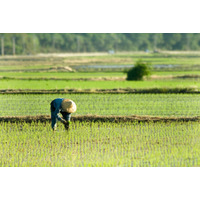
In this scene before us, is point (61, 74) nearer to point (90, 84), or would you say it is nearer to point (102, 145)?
point (90, 84)

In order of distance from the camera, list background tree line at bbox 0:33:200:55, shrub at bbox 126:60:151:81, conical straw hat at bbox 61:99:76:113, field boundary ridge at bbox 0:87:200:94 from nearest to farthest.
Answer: conical straw hat at bbox 61:99:76:113 → background tree line at bbox 0:33:200:55 → field boundary ridge at bbox 0:87:200:94 → shrub at bbox 126:60:151:81

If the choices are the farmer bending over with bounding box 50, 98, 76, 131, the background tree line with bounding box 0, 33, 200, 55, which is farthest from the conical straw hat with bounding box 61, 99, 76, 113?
the background tree line with bounding box 0, 33, 200, 55

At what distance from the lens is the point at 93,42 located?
425 inches

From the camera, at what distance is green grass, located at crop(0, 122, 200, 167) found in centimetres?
567

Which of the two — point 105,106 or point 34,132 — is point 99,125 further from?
point 105,106

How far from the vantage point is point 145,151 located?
20.3 ft

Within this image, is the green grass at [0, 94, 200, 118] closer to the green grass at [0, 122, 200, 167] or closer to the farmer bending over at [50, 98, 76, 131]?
the green grass at [0, 122, 200, 167]

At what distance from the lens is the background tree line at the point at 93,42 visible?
33.0 feet

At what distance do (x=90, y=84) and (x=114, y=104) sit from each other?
2.56 metres

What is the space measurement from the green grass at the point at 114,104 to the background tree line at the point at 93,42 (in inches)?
47.1

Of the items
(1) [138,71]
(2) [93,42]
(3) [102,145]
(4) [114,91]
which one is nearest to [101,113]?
(2) [93,42]

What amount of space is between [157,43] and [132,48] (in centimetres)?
77

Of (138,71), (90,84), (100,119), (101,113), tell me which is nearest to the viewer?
(100,119)

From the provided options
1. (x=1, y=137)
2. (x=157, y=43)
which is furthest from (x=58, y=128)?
(x=157, y=43)
